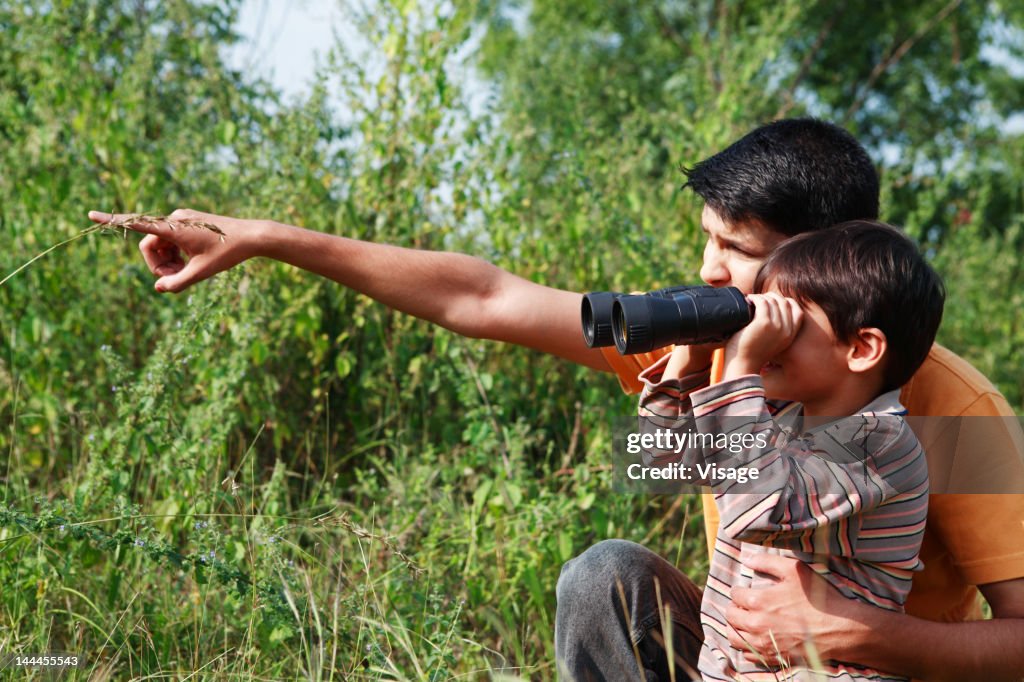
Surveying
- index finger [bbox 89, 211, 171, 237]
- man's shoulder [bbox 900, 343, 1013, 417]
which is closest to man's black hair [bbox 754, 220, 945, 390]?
man's shoulder [bbox 900, 343, 1013, 417]

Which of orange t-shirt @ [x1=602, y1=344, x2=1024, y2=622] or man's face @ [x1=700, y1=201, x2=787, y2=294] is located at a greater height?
man's face @ [x1=700, y1=201, x2=787, y2=294]

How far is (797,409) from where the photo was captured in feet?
5.88

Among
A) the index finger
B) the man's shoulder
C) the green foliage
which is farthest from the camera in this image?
the green foliage

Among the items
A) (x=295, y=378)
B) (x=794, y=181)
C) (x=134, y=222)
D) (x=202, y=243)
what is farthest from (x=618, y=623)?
(x=295, y=378)

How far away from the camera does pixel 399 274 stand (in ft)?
7.16

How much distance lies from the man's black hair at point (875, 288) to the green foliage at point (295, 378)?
88 cm

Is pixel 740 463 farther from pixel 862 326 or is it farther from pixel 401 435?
pixel 401 435

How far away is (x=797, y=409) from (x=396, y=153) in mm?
2040

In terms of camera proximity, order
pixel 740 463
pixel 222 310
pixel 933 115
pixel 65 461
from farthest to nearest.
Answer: pixel 933 115 < pixel 65 461 < pixel 222 310 < pixel 740 463

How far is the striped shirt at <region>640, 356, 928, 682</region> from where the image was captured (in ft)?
4.99

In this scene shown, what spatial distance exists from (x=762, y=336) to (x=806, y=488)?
23cm

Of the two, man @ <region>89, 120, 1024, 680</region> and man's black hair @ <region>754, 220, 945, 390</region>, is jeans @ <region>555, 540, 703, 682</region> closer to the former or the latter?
man @ <region>89, 120, 1024, 680</region>

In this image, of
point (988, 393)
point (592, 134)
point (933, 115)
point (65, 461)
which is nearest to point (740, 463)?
point (988, 393)

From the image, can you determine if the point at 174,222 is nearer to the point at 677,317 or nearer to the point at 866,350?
the point at 677,317
